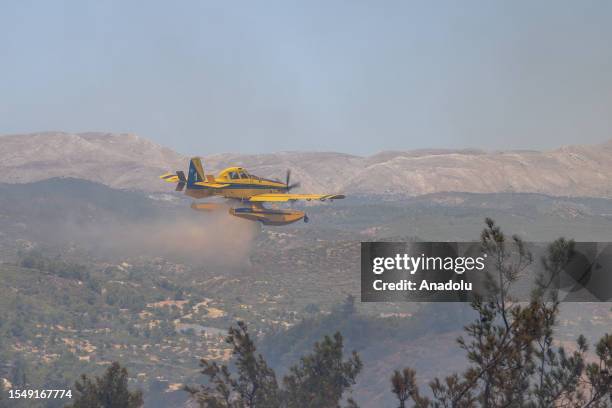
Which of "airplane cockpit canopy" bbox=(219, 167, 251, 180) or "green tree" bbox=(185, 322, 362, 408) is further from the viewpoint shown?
"airplane cockpit canopy" bbox=(219, 167, 251, 180)

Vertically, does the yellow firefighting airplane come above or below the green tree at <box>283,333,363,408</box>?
above

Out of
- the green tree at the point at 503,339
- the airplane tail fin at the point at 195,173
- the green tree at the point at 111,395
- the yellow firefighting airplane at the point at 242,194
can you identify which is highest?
the airplane tail fin at the point at 195,173

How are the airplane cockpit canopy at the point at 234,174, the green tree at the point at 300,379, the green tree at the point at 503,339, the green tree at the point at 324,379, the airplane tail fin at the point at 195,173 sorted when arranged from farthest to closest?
1. the airplane cockpit canopy at the point at 234,174
2. the airplane tail fin at the point at 195,173
3. the green tree at the point at 324,379
4. the green tree at the point at 300,379
5. the green tree at the point at 503,339

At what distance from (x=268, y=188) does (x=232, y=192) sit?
526 cm

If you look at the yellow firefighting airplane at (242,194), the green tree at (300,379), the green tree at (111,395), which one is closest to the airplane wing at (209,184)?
the yellow firefighting airplane at (242,194)

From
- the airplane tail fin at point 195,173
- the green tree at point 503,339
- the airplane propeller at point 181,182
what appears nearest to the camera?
the green tree at point 503,339

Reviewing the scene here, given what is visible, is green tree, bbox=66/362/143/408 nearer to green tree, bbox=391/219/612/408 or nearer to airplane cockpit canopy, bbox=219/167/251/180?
green tree, bbox=391/219/612/408

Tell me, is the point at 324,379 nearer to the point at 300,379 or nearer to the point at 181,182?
the point at 300,379

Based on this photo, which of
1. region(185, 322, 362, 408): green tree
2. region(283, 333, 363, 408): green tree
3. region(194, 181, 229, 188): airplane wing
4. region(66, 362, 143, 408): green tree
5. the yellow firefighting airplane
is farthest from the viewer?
the yellow firefighting airplane

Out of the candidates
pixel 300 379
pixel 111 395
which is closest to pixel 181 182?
pixel 300 379

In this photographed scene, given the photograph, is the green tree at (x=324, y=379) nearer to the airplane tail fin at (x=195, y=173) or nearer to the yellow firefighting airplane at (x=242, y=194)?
the yellow firefighting airplane at (x=242, y=194)

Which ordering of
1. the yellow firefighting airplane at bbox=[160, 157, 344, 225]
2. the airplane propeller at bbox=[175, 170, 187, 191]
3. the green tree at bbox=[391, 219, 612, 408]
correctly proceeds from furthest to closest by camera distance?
the airplane propeller at bbox=[175, 170, 187, 191], the yellow firefighting airplane at bbox=[160, 157, 344, 225], the green tree at bbox=[391, 219, 612, 408]

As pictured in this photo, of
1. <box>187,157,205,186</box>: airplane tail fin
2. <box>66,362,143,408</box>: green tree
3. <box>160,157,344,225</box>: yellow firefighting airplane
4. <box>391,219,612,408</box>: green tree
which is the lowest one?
<box>66,362,143,408</box>: green tree

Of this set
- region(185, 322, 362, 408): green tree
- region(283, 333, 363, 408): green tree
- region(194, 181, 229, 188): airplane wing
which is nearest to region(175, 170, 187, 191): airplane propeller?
region(194, 181, 229, 188): airplane wing
